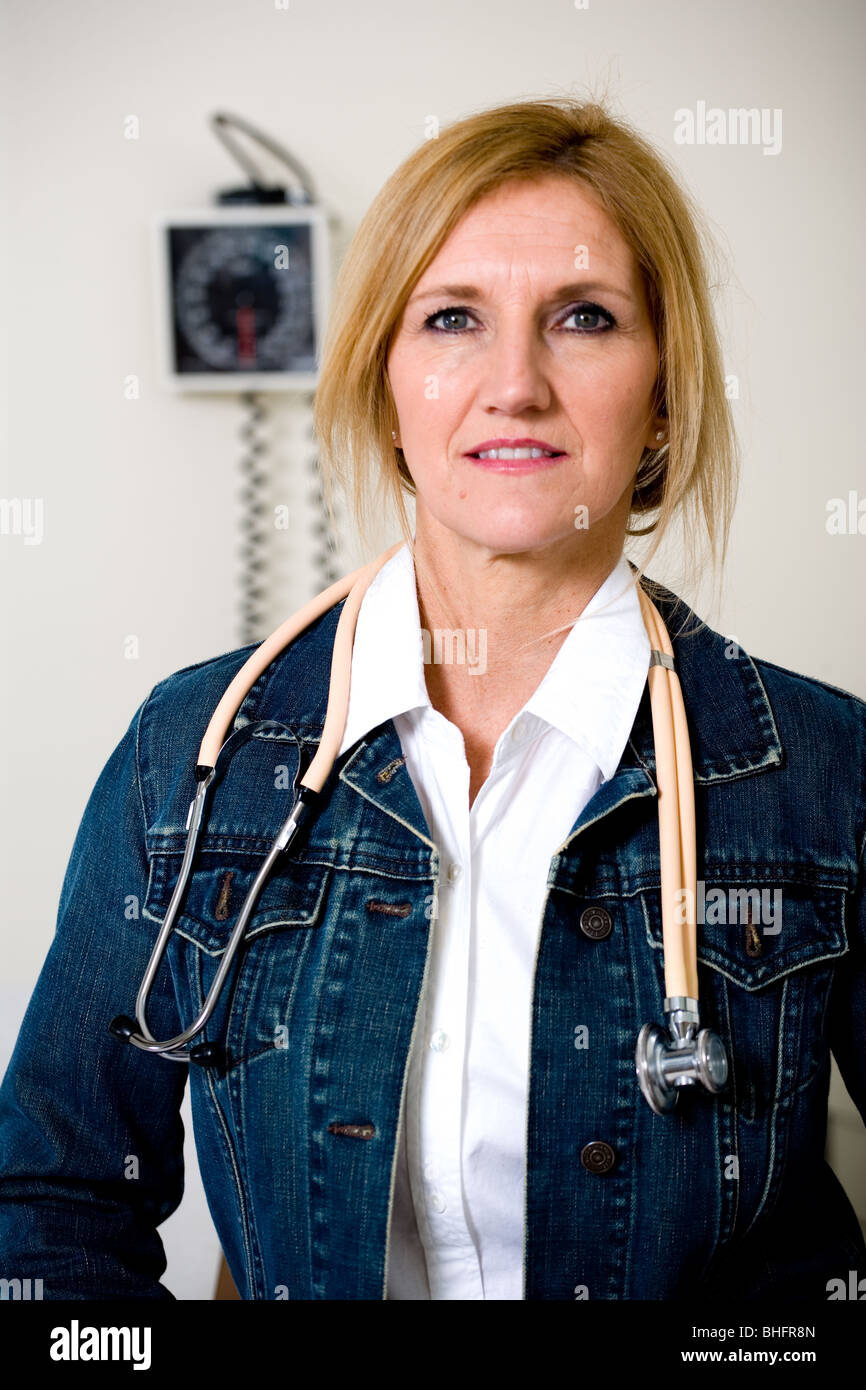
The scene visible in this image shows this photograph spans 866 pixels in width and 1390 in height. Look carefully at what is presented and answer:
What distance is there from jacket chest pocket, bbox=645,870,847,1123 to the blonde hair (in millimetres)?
257

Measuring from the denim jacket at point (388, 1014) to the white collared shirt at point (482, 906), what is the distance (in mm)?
23

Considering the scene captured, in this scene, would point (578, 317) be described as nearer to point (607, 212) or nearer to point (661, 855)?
point (607, 212)

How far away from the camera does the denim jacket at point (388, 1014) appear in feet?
2.78

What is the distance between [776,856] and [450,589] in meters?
0.30

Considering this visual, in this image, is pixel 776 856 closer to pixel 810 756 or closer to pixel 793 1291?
pixel 810 756

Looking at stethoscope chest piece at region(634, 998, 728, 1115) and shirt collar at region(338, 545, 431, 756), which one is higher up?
shirt collar at region(338, 545, 431, 756)

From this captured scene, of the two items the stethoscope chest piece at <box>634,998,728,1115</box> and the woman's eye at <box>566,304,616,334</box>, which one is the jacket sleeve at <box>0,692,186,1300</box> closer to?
the stethoscope chest piece at <box>634,998,728,1115</box>

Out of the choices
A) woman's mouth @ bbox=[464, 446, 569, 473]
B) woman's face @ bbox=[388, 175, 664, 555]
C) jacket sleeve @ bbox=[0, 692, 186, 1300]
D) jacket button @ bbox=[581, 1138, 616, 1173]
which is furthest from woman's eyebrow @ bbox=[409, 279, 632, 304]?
jacket button @ bbox=[581, 1138, 616, 1173]

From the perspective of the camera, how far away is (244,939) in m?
0.90

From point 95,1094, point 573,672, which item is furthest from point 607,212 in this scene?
point 95,1094

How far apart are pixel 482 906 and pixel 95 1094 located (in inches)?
12.6

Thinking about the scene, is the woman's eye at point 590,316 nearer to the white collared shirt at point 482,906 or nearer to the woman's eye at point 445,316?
the woman's eye at point 445,316

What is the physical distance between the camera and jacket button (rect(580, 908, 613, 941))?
0.87 metres

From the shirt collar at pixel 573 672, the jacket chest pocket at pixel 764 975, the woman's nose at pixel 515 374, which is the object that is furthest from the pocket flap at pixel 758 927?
the woman's nose at pixel 515 374
